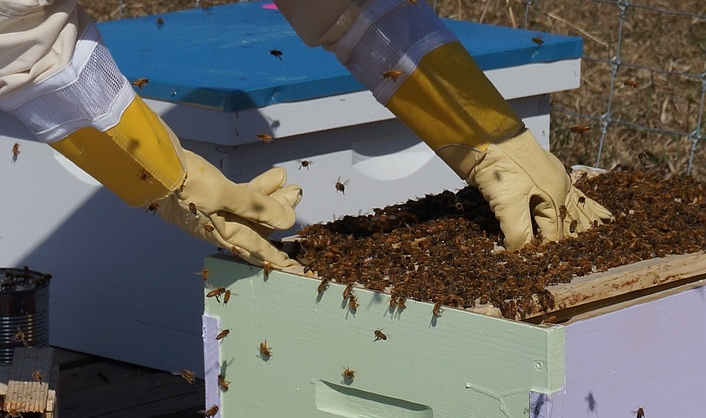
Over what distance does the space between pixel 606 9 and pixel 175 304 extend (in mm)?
2500

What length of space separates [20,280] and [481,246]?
0.90m

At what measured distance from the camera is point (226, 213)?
1.66m

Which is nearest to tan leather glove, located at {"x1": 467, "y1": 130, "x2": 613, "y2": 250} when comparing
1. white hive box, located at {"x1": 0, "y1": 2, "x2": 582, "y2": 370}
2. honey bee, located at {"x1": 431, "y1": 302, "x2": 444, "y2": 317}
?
honey bee, located at {"x1": 431, "y1": 302, "x2": 444, "y2": 317}

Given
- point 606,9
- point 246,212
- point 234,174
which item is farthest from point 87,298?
point 606,9

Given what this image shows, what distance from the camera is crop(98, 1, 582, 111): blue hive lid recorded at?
2172 millimetres

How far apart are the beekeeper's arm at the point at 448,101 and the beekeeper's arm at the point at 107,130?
243 mm

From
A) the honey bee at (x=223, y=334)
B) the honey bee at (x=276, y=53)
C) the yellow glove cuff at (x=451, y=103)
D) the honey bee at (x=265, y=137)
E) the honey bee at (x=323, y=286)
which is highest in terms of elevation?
the honey bee at (x=276, y=53)

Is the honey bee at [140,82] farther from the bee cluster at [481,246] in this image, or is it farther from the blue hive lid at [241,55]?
the bee cluster at [481,246]

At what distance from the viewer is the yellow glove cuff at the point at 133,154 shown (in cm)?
158

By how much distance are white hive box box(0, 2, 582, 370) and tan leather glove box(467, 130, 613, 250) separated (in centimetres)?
50

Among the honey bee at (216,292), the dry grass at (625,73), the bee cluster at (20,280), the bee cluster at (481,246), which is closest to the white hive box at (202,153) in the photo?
the bee cluster at (20,280)

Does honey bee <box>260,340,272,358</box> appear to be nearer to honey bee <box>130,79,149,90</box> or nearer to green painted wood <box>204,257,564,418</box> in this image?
green painted wood <box>204,257,564,418</box>

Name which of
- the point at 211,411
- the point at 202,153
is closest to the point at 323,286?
the point at 211,411

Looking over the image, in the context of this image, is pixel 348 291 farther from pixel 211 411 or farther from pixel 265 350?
pixel 211 411
